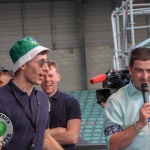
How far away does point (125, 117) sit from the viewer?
2322 mm

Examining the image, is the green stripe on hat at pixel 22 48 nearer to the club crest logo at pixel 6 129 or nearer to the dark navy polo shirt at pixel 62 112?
the club crest logo at pixel 6 129

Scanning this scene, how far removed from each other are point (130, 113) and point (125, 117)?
4 cm

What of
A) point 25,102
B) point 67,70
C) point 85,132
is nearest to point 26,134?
point 25,102

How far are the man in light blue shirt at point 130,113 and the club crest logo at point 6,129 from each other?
549 millimetres

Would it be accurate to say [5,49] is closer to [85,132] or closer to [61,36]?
[61,36]

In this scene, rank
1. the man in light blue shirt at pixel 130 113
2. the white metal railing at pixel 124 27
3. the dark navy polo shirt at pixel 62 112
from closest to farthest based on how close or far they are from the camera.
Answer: the man in light blue shirt at pixel 130 113, the dark navy polo shirt at pixel 62 112, the white metal railing at pixel 124 27

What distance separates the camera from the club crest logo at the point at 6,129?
227 cm

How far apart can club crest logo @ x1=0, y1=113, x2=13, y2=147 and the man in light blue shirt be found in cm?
55

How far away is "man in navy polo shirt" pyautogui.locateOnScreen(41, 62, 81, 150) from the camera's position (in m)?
3.17

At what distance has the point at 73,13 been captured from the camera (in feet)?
48.0

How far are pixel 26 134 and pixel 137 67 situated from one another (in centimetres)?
Result: 75

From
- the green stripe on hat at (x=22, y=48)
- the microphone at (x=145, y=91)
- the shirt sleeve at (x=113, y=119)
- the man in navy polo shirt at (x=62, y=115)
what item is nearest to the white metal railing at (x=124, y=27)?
the man in navy polo shirt at (x=62, y=115)

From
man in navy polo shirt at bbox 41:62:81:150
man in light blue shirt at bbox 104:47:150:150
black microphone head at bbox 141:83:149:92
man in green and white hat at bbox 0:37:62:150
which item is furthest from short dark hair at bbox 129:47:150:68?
man in navy polo shirt at bbox 41:62:81:150

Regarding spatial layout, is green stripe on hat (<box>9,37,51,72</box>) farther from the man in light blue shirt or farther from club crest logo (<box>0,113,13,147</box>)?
the man in light blue shirt
